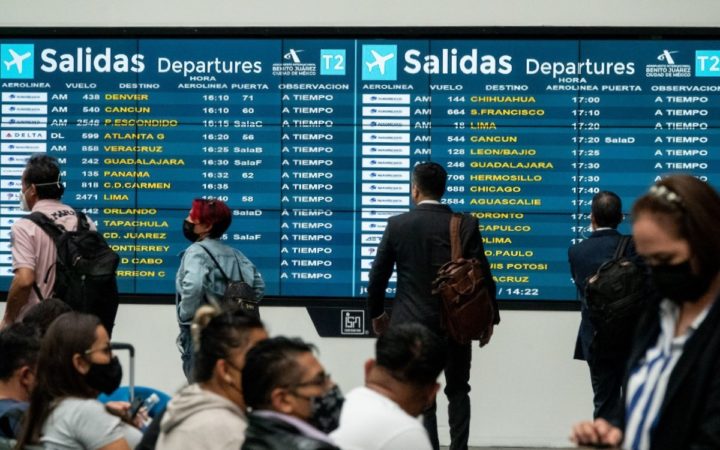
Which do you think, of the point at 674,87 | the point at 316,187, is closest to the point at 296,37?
the point at 316,187

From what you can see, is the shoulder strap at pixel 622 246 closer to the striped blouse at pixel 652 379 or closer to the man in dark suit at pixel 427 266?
the man in dark suit at pixel 427 266

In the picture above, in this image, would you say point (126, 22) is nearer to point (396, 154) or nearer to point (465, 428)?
point (396, 154)

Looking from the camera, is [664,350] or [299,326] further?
[299,326]

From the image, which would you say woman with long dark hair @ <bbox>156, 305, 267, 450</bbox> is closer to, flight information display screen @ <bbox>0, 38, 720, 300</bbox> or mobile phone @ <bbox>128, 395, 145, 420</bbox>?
mobile phone @ <bbox>128, 395, 145, 420</bbox>

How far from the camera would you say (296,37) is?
28.7 ft

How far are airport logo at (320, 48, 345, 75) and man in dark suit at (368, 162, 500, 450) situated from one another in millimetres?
1787

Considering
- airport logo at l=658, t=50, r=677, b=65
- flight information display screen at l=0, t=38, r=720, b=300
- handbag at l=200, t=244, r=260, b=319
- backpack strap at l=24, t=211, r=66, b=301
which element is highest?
airport logo at l=658, t=50, r=677, b=65

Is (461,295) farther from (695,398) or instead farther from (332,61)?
(695,398)

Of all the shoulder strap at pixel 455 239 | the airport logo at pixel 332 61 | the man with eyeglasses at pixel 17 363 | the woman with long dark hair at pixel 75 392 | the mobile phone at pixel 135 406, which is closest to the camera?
the woman with long dark hair at pixel 75 392

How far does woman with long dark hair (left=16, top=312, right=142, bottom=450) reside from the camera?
14.0ft

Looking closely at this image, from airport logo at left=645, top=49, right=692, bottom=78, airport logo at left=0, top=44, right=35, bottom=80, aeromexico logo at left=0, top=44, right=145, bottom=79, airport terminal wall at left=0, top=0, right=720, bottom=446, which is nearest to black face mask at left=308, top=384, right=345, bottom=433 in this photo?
airport terminal wall at left=0, top=0, right=720, bottom=446

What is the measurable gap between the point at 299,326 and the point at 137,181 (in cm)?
143

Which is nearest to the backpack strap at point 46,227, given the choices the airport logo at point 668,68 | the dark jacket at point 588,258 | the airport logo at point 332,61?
the airport logo at point 332,61

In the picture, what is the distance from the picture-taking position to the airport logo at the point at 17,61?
350 inches
